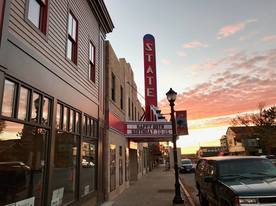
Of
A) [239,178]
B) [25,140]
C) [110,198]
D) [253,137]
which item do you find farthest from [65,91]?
[253,137]

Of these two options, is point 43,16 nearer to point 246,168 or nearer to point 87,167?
point 87,167

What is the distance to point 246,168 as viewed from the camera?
888cm

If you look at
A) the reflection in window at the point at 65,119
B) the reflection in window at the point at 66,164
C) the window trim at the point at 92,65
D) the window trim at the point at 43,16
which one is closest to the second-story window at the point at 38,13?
the window trim at the point at 43,16

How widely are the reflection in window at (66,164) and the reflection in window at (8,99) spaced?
242 cm

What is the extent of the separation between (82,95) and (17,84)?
4.55 meters

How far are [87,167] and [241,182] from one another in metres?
5.62

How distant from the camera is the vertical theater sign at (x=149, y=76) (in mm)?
25125

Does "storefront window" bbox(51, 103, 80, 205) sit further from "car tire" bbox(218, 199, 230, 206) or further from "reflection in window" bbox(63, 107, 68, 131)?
"car tire" bbox(218, 199, 230, 206)

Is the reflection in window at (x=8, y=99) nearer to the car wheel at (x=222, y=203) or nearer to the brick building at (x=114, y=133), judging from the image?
the car wheel at (x=222, y=203)

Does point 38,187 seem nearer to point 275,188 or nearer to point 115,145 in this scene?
point 275,188

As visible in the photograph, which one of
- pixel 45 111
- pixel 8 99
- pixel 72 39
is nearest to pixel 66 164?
pixel 45 111

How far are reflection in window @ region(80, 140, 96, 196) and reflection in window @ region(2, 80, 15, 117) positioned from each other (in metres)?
4.70

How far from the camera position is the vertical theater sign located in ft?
82.4

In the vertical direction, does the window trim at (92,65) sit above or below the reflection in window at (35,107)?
above
